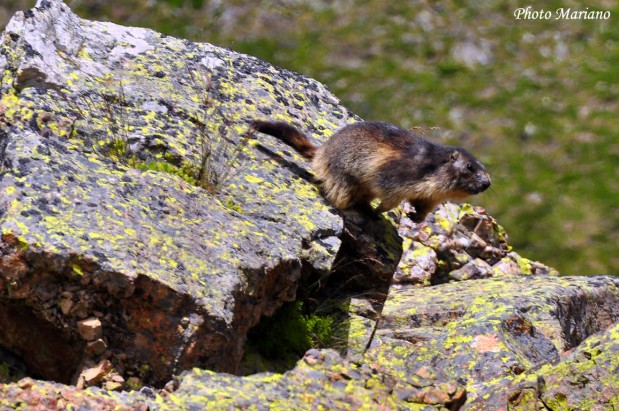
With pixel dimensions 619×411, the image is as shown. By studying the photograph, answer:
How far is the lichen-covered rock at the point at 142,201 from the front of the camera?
629 centimetres

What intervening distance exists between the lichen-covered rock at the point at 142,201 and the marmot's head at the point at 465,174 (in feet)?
5.44

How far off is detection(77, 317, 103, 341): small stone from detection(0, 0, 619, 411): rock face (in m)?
0.02

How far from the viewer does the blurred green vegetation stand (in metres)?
16.8

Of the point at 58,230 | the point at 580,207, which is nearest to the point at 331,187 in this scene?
the point at 58,230

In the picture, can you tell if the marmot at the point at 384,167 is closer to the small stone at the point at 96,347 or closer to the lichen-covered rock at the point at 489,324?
the lichen-covered rock at the point at 489,324

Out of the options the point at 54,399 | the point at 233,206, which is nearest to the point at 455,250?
the point at 233,206

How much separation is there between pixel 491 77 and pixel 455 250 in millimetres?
8961

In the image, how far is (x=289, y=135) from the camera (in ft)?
31.2

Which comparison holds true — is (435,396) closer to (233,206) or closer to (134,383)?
(134,383)

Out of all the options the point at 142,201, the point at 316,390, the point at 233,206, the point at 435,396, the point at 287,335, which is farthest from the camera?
the point at 233,206

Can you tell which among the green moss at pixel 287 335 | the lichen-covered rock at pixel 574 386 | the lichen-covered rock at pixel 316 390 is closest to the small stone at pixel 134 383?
the lichen-covered rock at pixel 316 390

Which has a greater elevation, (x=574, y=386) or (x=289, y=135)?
(x=289, y=135)

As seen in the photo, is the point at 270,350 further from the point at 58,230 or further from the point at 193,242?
the point at 58,230

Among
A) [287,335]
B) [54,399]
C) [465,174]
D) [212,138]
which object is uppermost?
[465,174]
